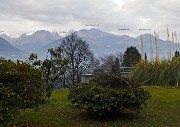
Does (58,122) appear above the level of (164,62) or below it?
below

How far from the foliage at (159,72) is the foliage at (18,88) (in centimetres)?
1117

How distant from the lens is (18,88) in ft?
25.9

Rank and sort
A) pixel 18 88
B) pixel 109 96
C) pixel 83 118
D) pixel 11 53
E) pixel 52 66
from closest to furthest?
pixel 18 88, pixel 109 96, pixel 83 118, pixel 52 66, pixel 11 53

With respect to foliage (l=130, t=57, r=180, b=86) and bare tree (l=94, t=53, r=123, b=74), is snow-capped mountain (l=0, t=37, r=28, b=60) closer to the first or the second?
bare tree (l=94, t=53, r=123, b=74)

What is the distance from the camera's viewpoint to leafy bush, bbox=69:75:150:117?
9602 mm

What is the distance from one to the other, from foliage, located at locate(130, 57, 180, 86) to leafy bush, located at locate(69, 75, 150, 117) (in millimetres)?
8358

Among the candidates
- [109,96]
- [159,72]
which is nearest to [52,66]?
[109,96]

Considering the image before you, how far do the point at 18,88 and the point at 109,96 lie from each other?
276cm

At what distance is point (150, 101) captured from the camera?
1352cm

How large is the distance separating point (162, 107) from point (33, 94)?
5626mm

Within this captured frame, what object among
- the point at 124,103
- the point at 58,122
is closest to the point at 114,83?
the point at 124,103

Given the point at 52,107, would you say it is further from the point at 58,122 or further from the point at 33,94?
the point at 33,94

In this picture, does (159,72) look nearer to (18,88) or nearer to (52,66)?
(52,66)

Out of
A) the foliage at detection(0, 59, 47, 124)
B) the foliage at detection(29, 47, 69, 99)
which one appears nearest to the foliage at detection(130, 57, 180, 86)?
the foliage at detection(29, 47, 69, 99)
